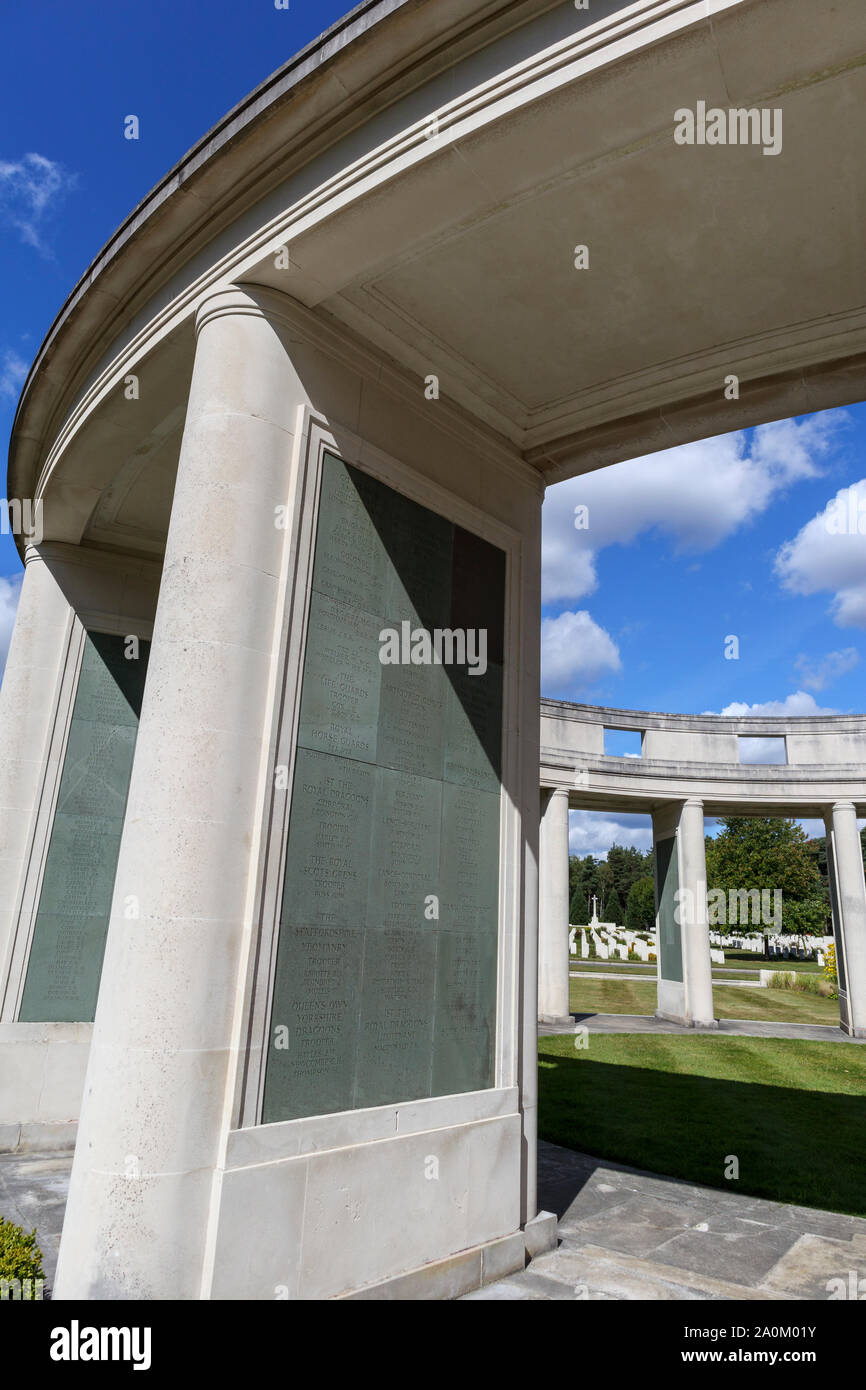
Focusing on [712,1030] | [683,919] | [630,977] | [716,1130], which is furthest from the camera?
[630,977]

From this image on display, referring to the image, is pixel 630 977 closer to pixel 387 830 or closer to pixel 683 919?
pixel 683 919

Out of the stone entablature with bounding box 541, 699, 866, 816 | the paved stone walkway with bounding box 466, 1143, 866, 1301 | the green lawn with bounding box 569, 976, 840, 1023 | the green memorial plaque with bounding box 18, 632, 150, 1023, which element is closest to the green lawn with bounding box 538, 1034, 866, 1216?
the paved stone walkway with bounding box 466, 1143, 866, 1301

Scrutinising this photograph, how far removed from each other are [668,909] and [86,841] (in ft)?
94.1

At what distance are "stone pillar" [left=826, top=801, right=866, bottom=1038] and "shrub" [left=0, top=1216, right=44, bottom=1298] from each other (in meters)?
32.1

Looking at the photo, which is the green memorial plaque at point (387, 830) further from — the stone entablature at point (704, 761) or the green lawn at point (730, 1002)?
the green lawn at point (730, 1002)

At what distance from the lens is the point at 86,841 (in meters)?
13.8

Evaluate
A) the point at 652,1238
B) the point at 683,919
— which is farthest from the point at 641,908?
the point at 652,1238

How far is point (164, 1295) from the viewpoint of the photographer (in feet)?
19.4

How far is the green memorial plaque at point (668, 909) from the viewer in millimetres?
34969

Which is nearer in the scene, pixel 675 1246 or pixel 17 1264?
pixel 17 1264

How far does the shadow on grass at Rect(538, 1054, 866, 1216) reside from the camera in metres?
12.1

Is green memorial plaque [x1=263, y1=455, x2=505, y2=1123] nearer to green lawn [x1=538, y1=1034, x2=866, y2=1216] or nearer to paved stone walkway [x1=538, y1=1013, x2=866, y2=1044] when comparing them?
green lawn [x1=538, y1=1034, x2=866, y2=1216]

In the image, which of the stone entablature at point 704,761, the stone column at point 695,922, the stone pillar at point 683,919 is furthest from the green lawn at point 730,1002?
the stone entablature at point 704,761
